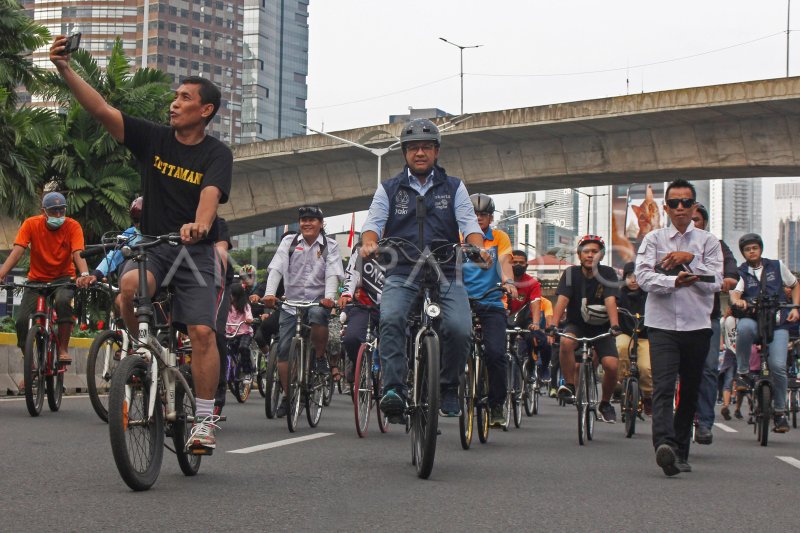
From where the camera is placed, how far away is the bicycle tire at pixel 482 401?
9547 millimetres

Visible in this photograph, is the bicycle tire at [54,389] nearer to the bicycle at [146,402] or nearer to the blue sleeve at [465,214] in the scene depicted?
the blue sleeve at [465,214]

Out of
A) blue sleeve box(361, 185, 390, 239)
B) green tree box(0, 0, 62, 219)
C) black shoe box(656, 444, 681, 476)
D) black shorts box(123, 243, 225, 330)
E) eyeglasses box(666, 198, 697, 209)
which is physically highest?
green tree box(0, 0, 62, 219)

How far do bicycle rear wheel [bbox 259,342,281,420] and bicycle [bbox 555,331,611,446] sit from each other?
2.48 m

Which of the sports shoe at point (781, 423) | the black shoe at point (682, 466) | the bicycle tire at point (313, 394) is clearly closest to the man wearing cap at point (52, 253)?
the bicycle tire at point (313, 394)

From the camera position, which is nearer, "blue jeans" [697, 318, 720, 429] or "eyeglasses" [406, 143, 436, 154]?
"eyeglasses" [406, 143, 436, 154]

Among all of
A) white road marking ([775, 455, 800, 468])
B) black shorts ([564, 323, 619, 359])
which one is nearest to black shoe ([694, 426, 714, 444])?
white road marking ([775, 455, 800, 468])

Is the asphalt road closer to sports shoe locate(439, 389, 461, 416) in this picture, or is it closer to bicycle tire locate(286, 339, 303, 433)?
Result: bicycle tire locate(286, 339, 303, 433)

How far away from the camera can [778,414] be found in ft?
37.2

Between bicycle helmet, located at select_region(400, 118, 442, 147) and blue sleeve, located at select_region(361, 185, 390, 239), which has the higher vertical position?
bicycle helmet, located at select_region(400, 118, 442, 147)

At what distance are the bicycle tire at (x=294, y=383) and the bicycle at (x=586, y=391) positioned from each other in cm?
226

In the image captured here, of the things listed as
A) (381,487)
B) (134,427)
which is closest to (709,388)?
(381,487)

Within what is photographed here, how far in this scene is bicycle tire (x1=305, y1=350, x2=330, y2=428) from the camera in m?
10.7

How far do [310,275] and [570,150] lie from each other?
1102 inches

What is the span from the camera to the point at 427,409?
7.00 metres
